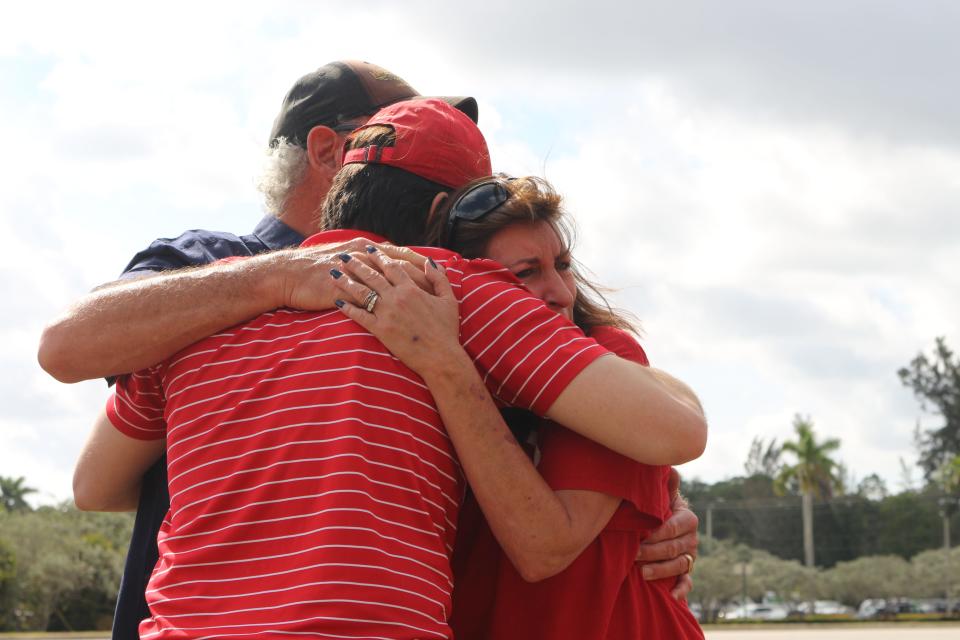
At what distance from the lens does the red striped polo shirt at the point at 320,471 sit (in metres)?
2.08

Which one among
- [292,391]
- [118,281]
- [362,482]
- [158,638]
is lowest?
[158,638]

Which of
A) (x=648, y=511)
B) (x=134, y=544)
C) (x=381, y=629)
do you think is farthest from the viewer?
(x=134, y=544)

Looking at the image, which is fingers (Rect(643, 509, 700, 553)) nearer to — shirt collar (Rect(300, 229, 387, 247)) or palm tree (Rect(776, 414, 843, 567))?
shirt collar (Rect(300, 229, 387, 247))

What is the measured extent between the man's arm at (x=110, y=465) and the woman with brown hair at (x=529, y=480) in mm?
764

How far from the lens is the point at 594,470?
7.87ft

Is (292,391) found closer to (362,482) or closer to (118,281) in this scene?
(362,482)

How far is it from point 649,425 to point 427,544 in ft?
1.53

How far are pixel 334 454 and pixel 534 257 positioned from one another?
77cm

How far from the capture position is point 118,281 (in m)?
2.69

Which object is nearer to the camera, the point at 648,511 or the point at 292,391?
the point at 292,391

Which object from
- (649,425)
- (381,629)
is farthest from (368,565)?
(649,425)

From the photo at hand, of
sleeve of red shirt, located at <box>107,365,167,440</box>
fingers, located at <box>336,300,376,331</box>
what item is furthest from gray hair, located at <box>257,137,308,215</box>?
fingers, located at <box>336,300,376,331</box>

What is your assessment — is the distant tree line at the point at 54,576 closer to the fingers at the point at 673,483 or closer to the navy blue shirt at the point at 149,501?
the navy blue shirt at the point at 149,501

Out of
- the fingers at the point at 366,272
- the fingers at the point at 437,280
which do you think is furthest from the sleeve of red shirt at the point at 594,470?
the fingers at the point at 366,272
